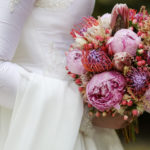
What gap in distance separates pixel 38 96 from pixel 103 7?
1148 mm

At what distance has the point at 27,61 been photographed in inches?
37.8

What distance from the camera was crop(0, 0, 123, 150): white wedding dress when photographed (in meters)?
0.76

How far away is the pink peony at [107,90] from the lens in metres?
0.67

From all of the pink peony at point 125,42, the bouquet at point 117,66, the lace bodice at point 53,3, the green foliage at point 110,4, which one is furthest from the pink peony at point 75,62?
the green foliage at point 110,4

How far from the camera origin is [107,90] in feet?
2.21

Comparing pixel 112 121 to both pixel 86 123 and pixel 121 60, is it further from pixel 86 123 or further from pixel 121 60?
pixel 121 60

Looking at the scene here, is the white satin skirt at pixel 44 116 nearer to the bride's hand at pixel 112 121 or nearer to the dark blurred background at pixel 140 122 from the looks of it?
the bride's hand at pixel 112 121

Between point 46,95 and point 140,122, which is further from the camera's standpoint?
point 140,122

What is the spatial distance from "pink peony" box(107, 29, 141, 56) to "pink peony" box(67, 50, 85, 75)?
0.10m

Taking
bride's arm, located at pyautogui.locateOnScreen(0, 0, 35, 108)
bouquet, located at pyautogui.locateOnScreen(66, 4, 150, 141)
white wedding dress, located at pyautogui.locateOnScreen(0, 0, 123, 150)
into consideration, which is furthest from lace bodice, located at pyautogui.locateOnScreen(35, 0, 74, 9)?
bouquet, located at pyautogui.locateOnScreen(66, 4, 150, 141)

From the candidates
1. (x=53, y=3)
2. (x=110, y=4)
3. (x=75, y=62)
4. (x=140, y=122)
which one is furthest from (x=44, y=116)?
(x=110, y=4)

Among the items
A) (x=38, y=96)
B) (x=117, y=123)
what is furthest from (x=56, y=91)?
(x=117, y=123)

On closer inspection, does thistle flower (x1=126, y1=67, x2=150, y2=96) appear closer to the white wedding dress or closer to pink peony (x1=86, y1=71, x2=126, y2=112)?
pink peony (x1=86, y1=71, x2=126, y2=112)

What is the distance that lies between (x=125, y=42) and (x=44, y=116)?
0.33m
